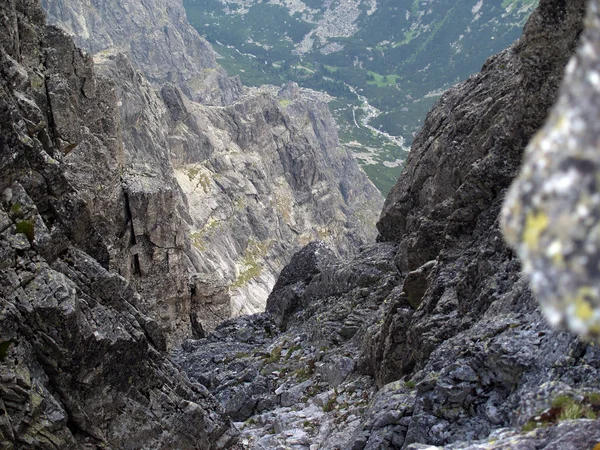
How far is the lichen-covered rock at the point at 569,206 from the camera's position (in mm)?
4969

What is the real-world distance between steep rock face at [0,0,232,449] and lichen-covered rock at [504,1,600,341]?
21.2m

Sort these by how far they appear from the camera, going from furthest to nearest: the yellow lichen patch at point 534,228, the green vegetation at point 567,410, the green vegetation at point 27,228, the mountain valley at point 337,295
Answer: the green vegetation at point 27,228, the green vegetation at point 567,410, the mountain valley at point 337,295, the yellow lichen patch at point 534,228

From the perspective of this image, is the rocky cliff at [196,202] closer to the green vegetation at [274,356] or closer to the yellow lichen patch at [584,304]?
the green vegetation at [274,356]

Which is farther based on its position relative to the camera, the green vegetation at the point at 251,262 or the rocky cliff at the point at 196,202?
the green vegetation at the point at 251,262

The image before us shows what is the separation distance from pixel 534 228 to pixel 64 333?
865 inches

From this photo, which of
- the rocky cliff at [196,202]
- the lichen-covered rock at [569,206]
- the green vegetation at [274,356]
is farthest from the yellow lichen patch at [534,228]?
the green vegetation at [274,356]

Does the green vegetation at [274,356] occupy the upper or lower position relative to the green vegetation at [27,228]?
lower

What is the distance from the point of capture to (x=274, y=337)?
59094 millimetres

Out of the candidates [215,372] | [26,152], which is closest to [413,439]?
[26,152]

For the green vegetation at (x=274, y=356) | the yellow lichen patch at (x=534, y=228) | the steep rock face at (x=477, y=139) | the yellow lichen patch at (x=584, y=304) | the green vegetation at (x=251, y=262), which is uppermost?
the green vegetation at (x=251, y=262)

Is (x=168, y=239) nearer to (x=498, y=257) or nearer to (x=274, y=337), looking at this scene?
(x=274, y=337)

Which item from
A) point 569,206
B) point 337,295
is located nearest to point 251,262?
point 337,295

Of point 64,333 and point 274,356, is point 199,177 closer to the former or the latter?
point 274,356

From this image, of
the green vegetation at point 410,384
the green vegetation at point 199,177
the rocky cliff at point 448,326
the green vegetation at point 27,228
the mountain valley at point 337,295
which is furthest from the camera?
the green vegetation at point 199,177
